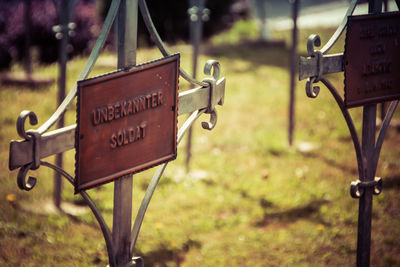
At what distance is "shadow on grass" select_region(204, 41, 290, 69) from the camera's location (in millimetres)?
10039

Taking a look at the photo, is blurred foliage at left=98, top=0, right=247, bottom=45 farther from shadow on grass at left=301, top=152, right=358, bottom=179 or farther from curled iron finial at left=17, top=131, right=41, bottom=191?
curled iron finial at left=17, top=131, right=41, bottom=191

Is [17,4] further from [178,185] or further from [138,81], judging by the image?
[138,81]

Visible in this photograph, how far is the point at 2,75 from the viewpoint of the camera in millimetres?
8383

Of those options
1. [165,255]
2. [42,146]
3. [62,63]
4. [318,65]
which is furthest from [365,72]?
[62,63]

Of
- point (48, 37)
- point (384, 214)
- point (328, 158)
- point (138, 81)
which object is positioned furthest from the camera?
point (48, 37)

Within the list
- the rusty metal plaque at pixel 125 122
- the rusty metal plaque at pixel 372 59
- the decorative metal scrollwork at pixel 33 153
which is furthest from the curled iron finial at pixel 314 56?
the decorative metal scrollwork at pixel 33 153

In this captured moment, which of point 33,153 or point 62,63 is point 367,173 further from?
point 62,63

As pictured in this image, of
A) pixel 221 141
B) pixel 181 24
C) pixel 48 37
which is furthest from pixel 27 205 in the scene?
pixel 181 24

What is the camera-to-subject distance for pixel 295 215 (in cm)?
461

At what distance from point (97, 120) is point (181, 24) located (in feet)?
32.5

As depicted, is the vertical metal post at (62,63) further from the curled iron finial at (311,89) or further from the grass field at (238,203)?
the curled iron finial at (311,89)

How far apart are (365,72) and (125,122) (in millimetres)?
1330

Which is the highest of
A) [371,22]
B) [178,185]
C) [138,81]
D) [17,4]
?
[371,22]

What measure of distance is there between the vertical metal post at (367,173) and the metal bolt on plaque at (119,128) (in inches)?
39.0
